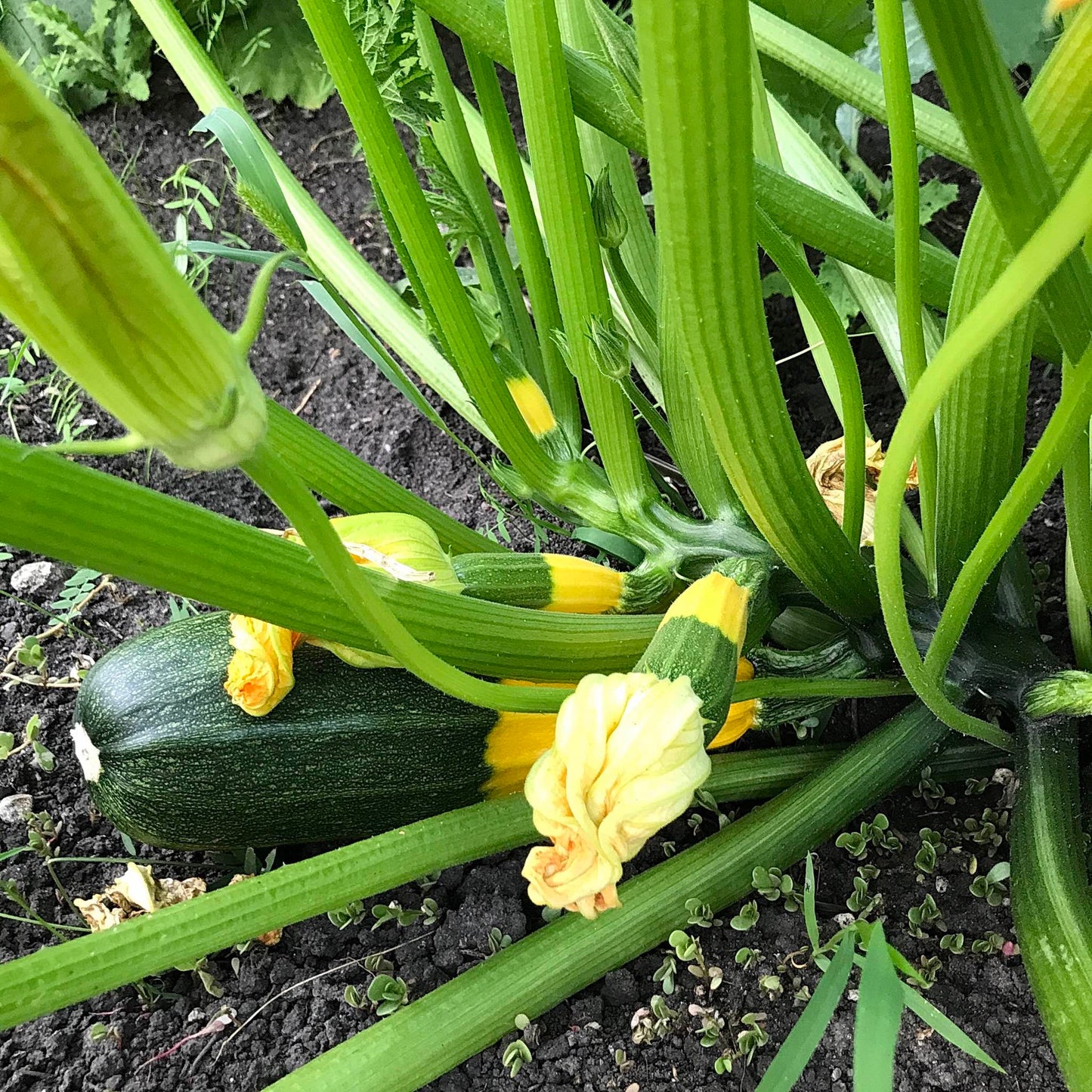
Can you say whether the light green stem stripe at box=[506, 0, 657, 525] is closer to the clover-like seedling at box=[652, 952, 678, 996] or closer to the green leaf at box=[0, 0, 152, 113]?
the clover-like seedling at box=[652, 952, 678, 996]

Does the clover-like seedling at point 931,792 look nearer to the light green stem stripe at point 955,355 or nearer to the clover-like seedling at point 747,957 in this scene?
the clover-like seedling at point 747,957

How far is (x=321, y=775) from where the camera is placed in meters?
1.24

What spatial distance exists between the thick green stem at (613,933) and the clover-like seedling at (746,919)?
0.02m

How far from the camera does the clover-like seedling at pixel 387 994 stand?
1188mm

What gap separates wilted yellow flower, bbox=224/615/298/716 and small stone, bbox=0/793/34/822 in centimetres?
49

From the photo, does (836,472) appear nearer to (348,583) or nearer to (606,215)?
(606,215)

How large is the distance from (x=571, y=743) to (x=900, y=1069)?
0.60 meters

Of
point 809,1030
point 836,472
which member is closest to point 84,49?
point 836,472

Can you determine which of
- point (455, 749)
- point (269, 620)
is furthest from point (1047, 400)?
point (269, 620)

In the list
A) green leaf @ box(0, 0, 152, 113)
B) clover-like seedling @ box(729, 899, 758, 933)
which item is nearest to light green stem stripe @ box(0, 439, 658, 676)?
clover-like seedling @ box(729, 899, 758, 933)

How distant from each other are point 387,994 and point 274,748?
12.1 inches

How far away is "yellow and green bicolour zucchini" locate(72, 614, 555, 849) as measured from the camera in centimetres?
122

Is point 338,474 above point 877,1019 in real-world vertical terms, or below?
above

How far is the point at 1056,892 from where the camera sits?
3.55ft
